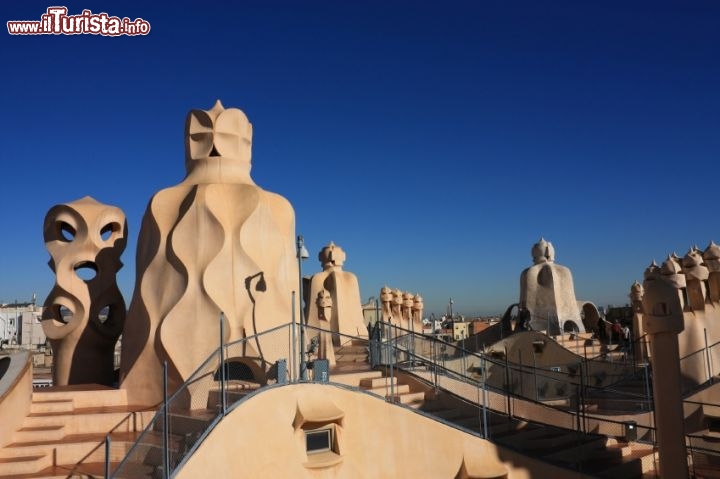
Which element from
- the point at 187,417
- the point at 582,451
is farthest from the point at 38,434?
the point at 582,451

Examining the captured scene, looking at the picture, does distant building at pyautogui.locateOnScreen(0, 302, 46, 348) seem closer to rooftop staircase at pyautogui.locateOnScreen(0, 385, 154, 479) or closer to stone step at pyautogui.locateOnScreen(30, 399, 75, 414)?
rooftop staircase at pyautogui.locateOnScreen(0, 385, 154, 479)

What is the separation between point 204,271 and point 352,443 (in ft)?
17.9

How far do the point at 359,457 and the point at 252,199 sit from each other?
23.0ft

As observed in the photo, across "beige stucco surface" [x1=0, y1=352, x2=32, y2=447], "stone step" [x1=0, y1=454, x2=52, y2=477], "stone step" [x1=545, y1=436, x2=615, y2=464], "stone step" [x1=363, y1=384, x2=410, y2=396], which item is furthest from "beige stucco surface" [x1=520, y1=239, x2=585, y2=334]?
"stone step" [x1=0, y1=454, x2=52, y2=477]

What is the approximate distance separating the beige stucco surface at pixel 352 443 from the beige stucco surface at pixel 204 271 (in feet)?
8.35

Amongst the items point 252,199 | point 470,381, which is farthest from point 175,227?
point 470,381

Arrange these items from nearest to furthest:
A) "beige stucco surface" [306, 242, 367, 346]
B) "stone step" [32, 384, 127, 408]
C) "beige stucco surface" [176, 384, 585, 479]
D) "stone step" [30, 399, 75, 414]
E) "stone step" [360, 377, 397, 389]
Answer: "beige stucco surface" [176, 384, 585, 479], "stone step" [30, 399, 75, 414], "stone step" [32, 384, 127, 408], "stone step" [360, 377, 397, 389], "beige stucco surface" [306, 242, 367, 346]

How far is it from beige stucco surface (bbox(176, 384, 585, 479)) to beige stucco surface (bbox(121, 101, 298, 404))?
100 inches

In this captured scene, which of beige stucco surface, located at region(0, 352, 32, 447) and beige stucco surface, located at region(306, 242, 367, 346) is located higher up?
beige stucco surface, located at region(306, 242, 367, 346)

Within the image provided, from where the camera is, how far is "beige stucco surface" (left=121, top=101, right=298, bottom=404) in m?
14.4

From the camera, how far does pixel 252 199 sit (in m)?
15.9

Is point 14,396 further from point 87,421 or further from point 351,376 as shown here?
point 351,376

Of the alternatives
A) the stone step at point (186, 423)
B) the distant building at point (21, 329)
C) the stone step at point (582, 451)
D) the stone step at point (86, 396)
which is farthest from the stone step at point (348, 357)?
the distant building at point (21, 329)

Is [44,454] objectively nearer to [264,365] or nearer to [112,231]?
[264,365]
